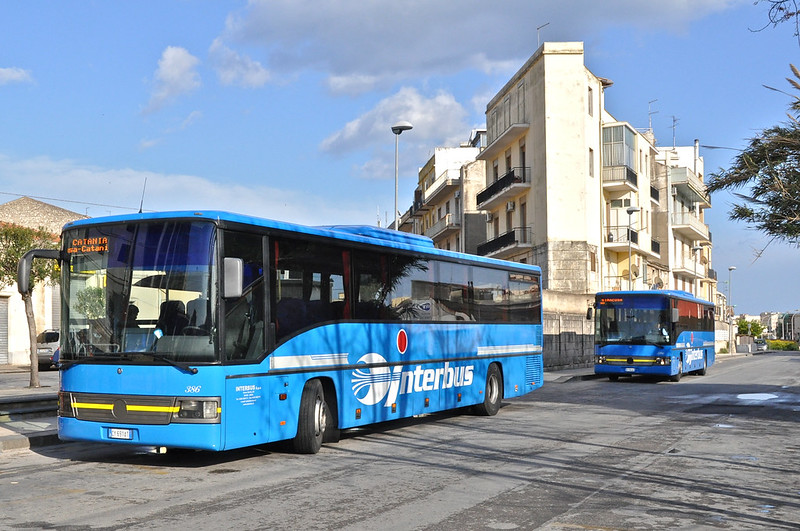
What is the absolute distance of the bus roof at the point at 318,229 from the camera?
34.0 ft

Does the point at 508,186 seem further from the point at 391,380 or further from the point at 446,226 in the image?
the point at 391,380

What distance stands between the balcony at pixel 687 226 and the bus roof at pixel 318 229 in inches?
2027

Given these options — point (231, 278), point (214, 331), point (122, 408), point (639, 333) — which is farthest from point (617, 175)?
point (122, 408)

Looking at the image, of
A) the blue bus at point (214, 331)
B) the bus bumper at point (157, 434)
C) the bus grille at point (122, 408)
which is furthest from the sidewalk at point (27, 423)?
the bus bumper at point (157, 434)

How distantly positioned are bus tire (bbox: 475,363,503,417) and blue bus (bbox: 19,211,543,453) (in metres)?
4.51

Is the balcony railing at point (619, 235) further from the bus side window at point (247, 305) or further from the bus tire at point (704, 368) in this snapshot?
the bus side window at point (247, 305)

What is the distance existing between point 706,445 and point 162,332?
25.9ft

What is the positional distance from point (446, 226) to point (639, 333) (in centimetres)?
3286

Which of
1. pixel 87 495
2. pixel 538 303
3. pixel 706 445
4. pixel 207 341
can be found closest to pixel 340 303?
pixel 207 341

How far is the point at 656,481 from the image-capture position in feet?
30.9

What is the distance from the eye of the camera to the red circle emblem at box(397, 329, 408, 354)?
14242 mm

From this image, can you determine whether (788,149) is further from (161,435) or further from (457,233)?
(457,233)

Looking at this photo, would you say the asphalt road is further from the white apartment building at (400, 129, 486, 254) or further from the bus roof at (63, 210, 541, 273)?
the white apartment building at (400, 129, 486, 254)

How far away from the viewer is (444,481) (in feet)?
30.6
